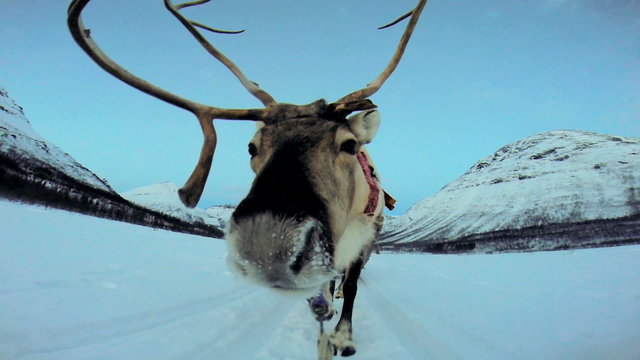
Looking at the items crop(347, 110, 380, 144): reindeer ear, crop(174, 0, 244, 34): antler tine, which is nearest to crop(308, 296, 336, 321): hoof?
crop(347, 110, 380, 144): reindeer ear

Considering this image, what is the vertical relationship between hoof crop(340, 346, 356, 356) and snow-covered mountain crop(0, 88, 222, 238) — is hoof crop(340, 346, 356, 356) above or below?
below

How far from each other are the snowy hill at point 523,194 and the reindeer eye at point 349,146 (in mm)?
26556

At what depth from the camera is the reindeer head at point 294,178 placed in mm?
1777

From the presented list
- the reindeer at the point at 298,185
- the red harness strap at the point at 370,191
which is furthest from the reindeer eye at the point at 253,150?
the red harness strap at the point at 370,191

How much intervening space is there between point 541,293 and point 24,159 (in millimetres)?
5193

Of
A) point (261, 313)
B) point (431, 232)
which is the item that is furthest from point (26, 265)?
point (431, 232)

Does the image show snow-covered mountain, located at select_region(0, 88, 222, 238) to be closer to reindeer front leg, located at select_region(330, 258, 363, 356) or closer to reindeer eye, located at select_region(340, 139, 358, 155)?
reindeer eye, located at select_region(340, 139, 358, 155)

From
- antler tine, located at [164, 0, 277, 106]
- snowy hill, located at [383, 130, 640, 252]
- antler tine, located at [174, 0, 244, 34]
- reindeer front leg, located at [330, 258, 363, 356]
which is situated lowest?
reindeer front leg, located at [330, 258, 363, 356]

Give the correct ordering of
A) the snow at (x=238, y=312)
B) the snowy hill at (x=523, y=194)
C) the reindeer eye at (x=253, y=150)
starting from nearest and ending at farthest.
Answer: the snow at (x=238, y=312), the reindeer eye at (x=253, y=150), the snowy hill at (x=523, y=194)

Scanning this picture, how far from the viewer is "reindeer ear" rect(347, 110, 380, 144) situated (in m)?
2.96

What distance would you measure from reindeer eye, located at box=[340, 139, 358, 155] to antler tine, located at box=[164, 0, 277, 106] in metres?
1.28

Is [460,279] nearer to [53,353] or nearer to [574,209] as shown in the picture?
[53,353]

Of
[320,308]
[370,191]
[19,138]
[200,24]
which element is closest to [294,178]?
[320,308]

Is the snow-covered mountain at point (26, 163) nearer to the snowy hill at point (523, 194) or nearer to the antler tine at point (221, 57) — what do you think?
the antler tine at point (221, 57)
